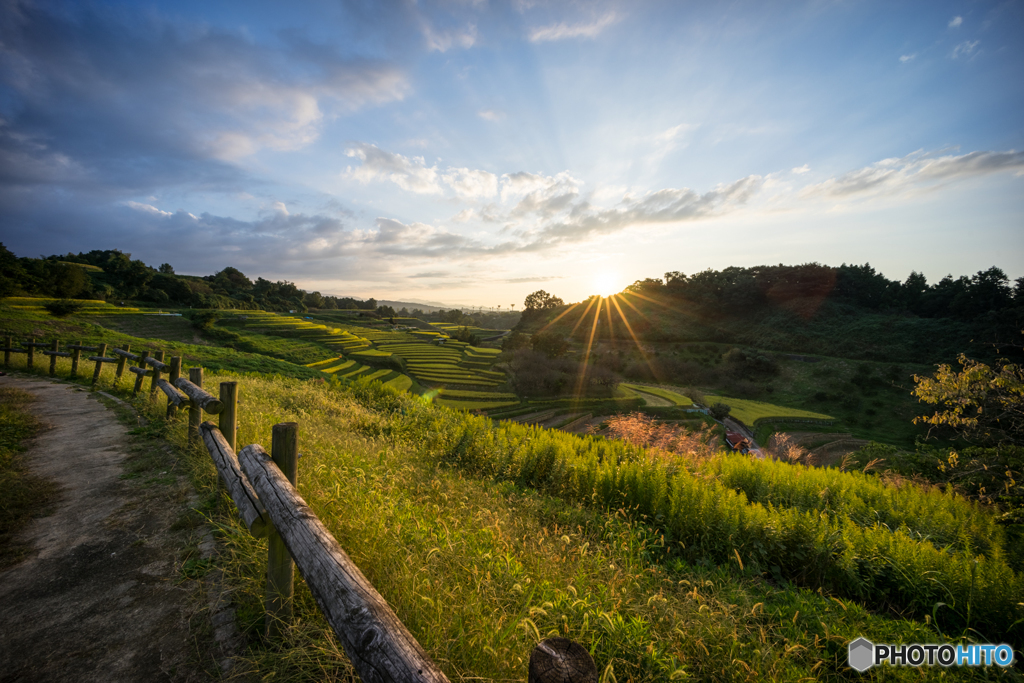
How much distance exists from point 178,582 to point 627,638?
3876 millimetres

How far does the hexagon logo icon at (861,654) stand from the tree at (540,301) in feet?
314

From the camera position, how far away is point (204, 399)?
4.68 meters

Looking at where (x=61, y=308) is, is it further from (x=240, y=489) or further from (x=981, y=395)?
(x=981, y=395)

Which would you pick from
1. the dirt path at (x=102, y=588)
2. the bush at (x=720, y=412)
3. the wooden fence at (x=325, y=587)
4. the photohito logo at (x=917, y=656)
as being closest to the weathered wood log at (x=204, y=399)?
the wooden fence at (x=325, y=587)

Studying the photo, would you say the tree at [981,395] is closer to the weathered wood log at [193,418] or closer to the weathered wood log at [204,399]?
the weathered wood log at [204,399]

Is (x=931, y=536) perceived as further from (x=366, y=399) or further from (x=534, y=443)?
(x=366, y=399)

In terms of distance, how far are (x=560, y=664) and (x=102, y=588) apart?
4.29 meters

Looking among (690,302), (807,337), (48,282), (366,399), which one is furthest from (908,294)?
(48,282)

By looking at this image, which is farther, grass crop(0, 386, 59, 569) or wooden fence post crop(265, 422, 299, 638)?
grass crop(0, 386, 59, 569)

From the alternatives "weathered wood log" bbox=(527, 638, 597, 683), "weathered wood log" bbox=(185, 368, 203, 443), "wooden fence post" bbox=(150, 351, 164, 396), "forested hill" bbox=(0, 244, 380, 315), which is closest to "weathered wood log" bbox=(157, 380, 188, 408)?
"weathered wood log" bbox=(185, 368, 203, 443)

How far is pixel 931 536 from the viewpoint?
508 cm

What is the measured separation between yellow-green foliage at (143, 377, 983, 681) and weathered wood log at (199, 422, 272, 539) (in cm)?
60

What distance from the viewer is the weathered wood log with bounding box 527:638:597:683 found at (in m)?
1.09

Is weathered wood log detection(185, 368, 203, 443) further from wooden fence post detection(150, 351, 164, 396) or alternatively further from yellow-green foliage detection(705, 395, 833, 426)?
yellow-green foliage detection(705, 395, 833, 426)
